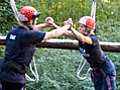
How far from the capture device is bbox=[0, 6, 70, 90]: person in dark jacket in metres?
3.21

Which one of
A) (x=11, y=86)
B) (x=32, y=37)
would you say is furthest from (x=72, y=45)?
(x=11, y=86)

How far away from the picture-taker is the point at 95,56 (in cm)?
380

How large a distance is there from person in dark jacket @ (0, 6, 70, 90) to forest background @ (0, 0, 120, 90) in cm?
171

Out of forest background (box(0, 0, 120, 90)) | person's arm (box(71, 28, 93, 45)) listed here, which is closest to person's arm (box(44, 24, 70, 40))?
person's arm (box(71, 28, 93, 45))

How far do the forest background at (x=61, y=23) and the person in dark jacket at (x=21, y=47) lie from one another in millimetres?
1712

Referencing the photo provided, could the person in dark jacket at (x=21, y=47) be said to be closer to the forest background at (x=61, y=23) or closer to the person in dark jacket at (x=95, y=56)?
the person in dark jacket at (x=95, y=56)

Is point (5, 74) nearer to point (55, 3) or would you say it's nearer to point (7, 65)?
point (7, 65)

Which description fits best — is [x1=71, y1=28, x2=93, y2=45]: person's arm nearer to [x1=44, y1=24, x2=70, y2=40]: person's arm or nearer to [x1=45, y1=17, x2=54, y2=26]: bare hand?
[x1=44, y1=24, x2=70, y2=40]: person's arm

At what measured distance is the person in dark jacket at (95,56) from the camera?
12.2 ft

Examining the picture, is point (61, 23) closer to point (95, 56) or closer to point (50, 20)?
point (95, 56)

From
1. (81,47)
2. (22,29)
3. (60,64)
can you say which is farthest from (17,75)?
(60,64)

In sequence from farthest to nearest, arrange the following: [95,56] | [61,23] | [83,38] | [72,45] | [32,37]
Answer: [61,23] → [72,45] → [95,56] → [83,38] → [32,37]

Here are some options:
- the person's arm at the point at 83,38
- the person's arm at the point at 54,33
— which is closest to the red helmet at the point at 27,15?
the person's arm at the point at 54,33

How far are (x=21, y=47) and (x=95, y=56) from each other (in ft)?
3.85
